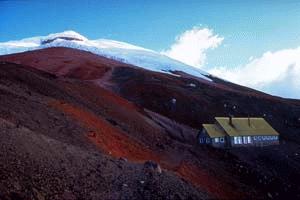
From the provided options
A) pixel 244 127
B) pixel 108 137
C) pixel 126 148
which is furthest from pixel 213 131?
pixel 108 137

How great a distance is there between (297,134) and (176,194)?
125 feet

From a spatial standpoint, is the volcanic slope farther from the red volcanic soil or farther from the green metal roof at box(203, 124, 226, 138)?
the green metal roof at box(203, 124, 226, 138)

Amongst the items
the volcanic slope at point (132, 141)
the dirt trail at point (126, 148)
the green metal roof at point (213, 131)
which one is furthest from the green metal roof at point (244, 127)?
the dirt trail at point (126, 148)

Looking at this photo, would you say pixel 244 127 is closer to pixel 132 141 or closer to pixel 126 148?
pixel 132 141

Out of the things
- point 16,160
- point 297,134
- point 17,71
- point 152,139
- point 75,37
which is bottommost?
point 297,134

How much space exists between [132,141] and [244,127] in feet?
57.4

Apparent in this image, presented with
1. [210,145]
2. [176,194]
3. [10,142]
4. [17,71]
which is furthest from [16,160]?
[210,145]

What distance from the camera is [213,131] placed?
37938 millimetres

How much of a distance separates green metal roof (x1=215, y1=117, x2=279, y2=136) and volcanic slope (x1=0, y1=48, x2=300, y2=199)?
2.42 m

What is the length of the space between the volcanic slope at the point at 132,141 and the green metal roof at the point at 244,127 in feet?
7.93

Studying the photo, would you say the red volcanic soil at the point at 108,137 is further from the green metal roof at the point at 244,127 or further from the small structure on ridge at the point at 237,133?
the green metal roof at the point at 244,127

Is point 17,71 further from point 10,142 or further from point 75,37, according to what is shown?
point 75,37

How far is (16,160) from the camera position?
550 inches

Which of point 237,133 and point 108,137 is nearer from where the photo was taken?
point 108,137
